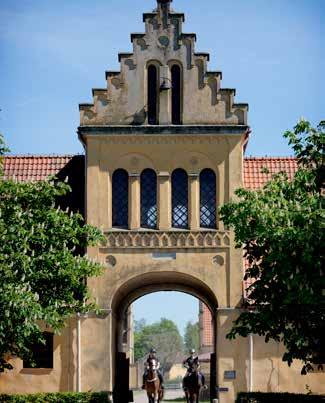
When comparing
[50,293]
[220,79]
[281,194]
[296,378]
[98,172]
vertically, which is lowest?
[296,378]

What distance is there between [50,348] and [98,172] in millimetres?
7447

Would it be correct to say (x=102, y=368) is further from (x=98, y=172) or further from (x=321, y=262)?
(x=321, y=262)

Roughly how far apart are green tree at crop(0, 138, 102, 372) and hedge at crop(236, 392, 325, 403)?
746 centimetres

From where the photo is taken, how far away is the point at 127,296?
4994cm

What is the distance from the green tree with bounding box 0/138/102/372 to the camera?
33500 millimetres

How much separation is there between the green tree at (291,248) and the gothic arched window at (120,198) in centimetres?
1151

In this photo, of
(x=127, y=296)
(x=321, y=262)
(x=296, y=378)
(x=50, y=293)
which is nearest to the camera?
(x=321, y=262)

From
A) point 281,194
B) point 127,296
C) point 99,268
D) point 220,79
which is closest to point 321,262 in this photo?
point 281,194

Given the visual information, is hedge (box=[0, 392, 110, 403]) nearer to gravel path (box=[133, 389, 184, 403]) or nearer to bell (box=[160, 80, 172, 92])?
bell (box=[160, 80, 172, 92])

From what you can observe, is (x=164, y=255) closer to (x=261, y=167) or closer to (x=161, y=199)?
(x=161, y=199)

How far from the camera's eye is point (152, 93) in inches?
1831

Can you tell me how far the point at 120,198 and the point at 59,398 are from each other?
364 inches

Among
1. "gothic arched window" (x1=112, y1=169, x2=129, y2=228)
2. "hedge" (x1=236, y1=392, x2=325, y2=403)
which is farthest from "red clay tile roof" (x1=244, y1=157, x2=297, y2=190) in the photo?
"hedge" (x1=236, y1=392, x2=325, y2=403)

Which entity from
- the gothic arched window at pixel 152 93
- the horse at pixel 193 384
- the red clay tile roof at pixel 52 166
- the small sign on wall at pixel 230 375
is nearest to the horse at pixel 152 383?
the horse at pixel 193 384
